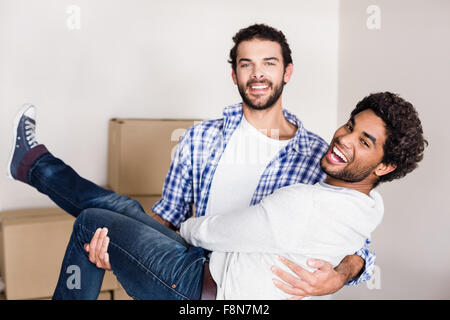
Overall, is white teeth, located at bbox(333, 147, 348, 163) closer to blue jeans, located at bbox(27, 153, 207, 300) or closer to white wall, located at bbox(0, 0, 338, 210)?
blue jeans, located at bbox(27, 153, 207, 300)

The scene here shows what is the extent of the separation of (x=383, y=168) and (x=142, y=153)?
145 cm

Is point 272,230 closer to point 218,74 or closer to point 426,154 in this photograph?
point 426,154

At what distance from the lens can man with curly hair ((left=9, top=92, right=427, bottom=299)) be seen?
51.9 inches

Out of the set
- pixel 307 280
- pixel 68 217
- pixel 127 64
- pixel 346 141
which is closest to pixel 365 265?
pixel 307 280

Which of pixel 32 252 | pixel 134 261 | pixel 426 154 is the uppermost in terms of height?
pixel 426 154

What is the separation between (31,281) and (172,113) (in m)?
1.21

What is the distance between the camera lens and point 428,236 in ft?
7.27

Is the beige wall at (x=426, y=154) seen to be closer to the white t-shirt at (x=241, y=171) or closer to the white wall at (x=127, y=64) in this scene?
the white wall at (x=127, y=64)

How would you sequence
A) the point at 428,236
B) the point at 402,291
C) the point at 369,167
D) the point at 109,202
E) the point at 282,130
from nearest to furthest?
the point at 369,167 → the point at 109,202 → the point at 282,130 → the point at 428,236 → the point at 402,291

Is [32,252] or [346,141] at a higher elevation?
[346,141]

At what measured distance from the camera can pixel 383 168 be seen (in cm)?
144

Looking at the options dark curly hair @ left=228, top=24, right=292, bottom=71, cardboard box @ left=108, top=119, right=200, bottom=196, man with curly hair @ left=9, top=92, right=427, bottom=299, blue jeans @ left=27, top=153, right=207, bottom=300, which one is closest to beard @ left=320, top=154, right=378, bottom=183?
man with curly hair @ left=9, top=92, right=427, bottom=299
